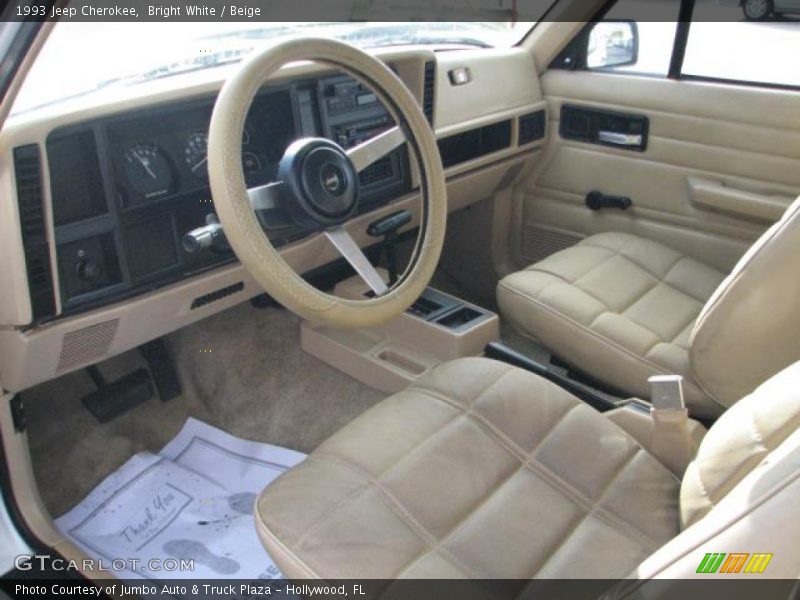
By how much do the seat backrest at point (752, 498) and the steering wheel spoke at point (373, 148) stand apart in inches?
30.1

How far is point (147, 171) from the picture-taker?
1466 mm

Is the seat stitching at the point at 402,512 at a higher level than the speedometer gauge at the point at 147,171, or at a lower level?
lower

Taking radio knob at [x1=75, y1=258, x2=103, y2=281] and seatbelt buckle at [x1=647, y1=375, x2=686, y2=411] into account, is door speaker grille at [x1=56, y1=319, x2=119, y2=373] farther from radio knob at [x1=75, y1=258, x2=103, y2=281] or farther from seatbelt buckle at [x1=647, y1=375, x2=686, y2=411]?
seatbelt buckle at [x1=647, y1=375, x2=686, y2=411]

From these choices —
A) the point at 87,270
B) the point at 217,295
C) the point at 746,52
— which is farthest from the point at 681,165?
the point at 87,270

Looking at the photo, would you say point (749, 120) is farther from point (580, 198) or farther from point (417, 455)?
point (417, 455)

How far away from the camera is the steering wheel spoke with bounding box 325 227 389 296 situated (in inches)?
51.3

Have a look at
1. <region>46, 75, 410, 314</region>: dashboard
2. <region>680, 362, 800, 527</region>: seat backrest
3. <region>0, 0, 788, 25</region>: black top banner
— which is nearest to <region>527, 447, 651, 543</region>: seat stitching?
<region>680, 362, 800, 527</region>: seat backrest

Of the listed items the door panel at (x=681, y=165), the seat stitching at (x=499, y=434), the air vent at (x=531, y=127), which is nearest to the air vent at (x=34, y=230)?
the seat stitching at (x=499, y=434)

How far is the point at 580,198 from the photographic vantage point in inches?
93.7

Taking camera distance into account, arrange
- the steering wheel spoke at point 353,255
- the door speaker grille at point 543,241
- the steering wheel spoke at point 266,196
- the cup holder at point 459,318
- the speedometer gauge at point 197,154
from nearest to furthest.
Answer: the steering wheel spoke at point 266,196
the steering wheel spoke at point 353,255
the speedometer gauge at point 197,154
the cup holder at point 459,318
the door speaker grille at point 543,241

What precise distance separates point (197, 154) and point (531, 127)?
1.16 meters

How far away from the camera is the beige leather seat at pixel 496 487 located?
1.04 metres

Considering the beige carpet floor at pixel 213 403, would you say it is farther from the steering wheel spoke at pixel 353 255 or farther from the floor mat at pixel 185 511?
the steering wheel spoke at pixel 353 255

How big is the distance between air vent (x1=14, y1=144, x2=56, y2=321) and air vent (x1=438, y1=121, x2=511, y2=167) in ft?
3.70
